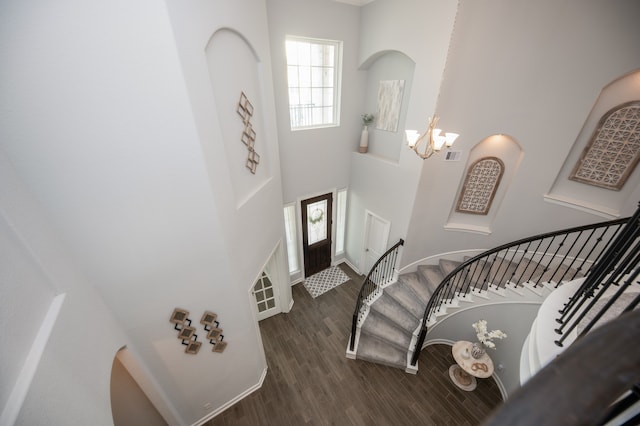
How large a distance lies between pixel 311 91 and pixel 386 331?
4.93 metres

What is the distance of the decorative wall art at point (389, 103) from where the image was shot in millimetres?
4344

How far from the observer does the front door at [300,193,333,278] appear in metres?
5.61

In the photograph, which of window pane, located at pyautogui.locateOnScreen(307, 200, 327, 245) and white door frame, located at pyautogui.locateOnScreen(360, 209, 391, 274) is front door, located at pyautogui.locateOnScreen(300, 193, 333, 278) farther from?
white door frame, located at pyautogui.locateOnScreen(360, 209, 391, 274)

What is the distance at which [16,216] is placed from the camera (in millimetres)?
1517

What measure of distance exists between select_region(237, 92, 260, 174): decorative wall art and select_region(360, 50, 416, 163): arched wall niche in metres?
2.72

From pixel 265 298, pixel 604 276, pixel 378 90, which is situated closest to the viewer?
pixel 604 276

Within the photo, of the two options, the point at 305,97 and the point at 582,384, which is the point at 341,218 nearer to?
the point at 305,97

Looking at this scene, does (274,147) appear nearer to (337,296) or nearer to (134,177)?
(134,177)

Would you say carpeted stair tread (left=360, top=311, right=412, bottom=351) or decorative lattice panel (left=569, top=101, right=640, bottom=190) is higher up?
decorative lattice panel (left=569, top=101, right=640, bottom=190)

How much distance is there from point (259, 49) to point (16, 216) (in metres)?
2.98

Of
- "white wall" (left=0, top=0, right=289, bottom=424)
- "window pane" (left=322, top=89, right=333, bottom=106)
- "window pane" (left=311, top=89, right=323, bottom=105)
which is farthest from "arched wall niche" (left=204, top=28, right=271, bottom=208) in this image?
"window pane" (left=322, top=89, right=333, bottom=106)

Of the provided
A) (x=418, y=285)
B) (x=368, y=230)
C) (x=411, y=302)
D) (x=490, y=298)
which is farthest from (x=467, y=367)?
(x=368, y=230)

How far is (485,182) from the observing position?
14.7 feet

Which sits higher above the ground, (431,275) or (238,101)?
(238,101)
